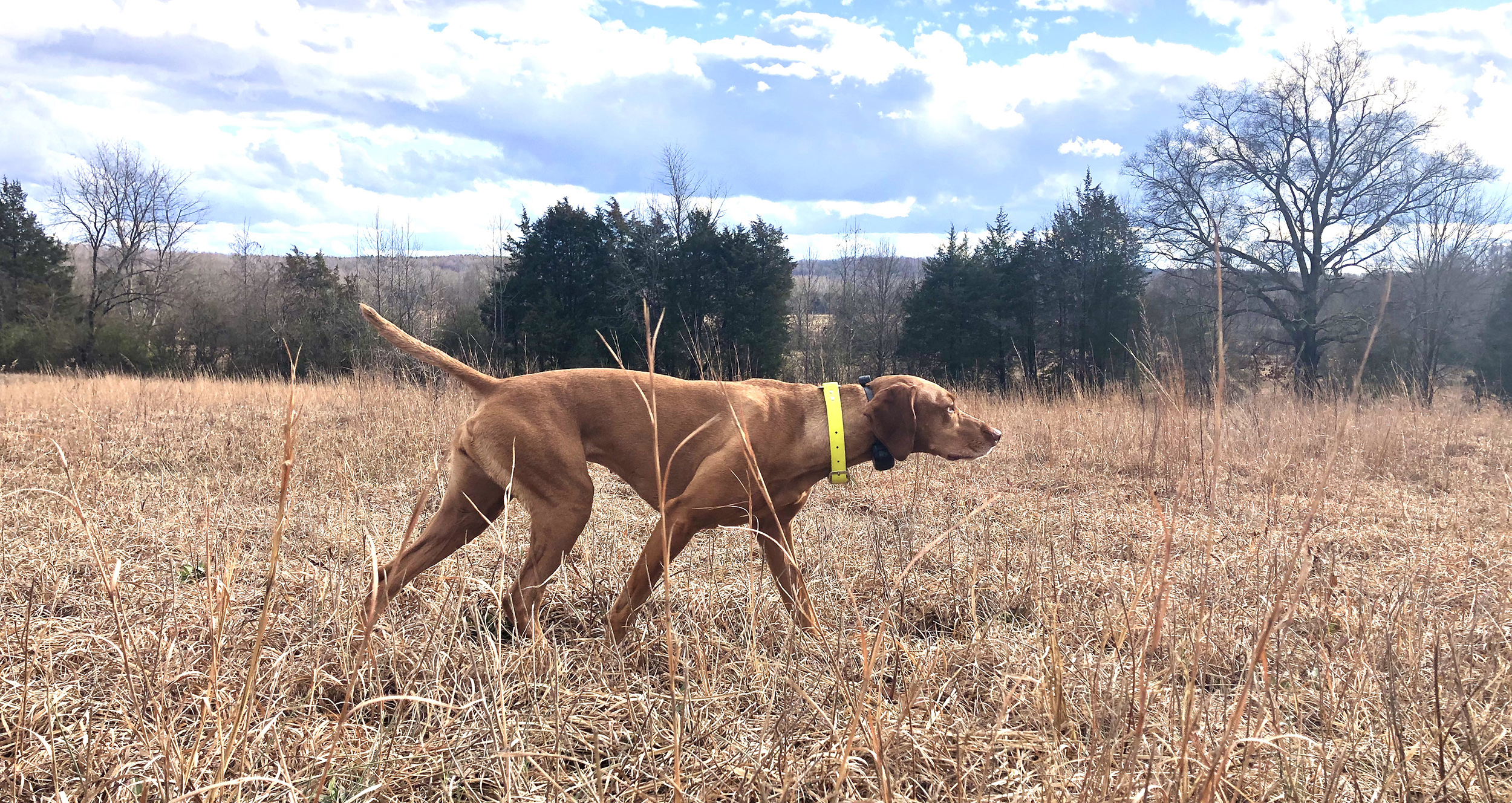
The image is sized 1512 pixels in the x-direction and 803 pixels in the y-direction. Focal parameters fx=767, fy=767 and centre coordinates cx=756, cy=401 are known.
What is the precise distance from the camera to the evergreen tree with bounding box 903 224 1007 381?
2975 centimetres

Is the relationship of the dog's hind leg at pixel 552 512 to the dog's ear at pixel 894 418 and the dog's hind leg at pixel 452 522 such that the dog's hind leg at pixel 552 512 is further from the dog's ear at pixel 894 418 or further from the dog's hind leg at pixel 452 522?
the dog's ear at pixel 894 418

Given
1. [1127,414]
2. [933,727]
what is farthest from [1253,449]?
[933,727]

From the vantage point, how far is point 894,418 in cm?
333

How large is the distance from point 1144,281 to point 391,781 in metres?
30.6

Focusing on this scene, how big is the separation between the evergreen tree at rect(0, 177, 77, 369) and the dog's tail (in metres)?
35.9

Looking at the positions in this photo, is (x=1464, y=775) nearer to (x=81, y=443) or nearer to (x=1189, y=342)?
(x=81, y=443)

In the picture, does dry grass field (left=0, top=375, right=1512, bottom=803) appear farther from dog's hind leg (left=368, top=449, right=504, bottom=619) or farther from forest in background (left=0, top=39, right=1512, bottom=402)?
forest in background (left=0, top=39, right=1512, bottom=402)

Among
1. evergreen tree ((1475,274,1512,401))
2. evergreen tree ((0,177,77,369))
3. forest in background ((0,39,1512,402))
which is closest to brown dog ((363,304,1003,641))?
forest in background ((0,39,1512,402))

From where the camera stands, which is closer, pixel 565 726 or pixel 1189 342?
pixel 565 726

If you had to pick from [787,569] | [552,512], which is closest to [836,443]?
[787,569]

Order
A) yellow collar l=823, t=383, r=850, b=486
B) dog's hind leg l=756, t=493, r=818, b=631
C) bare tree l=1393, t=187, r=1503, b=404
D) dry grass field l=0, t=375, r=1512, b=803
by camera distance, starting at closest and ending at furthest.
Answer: dry grass field l=0, t=375, r=1512, b=803, dog's hind leg l=756, t=493, r=818, b=631, yellow collar l=823, t=383, r=850, b=486, bare tree l=1393, t=187, r=1503, b=404

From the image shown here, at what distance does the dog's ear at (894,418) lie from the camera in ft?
10.9

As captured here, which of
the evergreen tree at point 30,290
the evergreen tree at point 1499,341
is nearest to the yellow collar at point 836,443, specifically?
the evergreen tree at point 1499,341

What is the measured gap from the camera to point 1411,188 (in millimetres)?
21812
